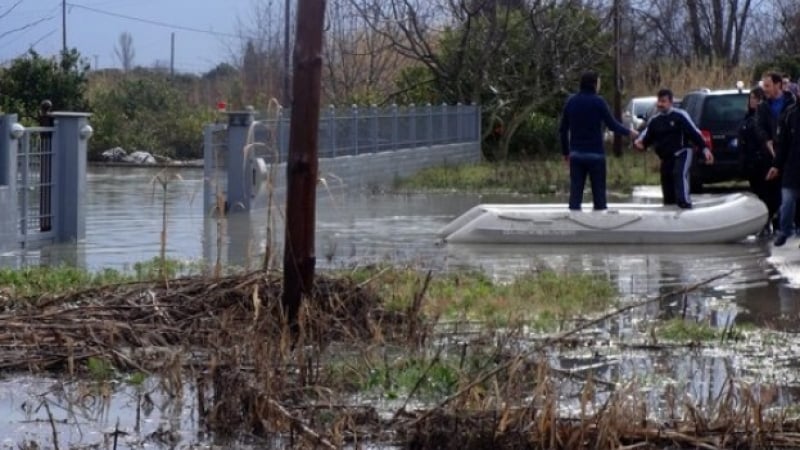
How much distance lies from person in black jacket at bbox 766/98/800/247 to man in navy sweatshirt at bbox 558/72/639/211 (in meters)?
2.21

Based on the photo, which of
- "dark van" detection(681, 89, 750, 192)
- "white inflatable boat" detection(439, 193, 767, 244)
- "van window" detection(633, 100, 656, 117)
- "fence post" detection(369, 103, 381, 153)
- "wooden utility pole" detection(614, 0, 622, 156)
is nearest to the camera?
"white inflatable boat" detection(439, 193, 767, 244)

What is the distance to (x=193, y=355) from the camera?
29.3ft

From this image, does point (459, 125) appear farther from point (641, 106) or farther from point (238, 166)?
point (238, 166)

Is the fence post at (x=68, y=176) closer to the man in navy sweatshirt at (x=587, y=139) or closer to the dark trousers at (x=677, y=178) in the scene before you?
the man in navy sweatshirt at (x=587, y=139)

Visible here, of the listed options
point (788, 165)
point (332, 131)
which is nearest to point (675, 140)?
point (788, 165)

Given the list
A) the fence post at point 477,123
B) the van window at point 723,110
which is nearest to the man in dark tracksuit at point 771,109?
→ the van window at point 723,110

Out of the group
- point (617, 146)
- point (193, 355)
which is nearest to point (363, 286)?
point (193, 355)

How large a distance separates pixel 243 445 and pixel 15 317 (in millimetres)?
2849

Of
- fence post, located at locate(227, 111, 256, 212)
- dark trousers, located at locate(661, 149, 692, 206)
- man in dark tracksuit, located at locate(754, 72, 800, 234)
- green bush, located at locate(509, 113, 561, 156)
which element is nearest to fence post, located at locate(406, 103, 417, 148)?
green bush, located at locate(509, 113, 561, 156)

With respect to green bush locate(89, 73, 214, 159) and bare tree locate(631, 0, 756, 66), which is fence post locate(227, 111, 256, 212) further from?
bare tree locate(631, 0, 756, 66)

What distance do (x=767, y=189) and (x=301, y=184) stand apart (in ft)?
31.2

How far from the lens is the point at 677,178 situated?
17672mm

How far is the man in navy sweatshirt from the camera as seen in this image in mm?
17156

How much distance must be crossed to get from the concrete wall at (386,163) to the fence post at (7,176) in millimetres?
6221
